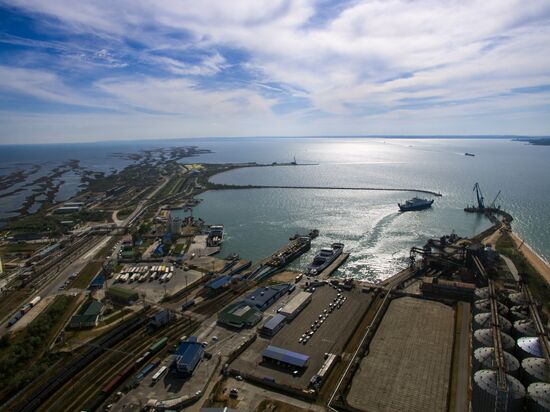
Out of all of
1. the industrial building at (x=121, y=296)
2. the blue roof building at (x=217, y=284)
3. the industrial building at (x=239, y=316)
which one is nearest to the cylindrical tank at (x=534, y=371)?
the industrial building at (x=239, y=316)

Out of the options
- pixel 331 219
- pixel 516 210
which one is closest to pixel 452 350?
pixel 331 219

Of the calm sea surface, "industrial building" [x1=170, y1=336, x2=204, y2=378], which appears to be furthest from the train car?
the calm sea surface

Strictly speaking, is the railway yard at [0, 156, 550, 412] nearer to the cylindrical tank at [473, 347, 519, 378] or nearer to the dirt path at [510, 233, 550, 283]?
the cylindrical tank at [473, 347, 519, 378]

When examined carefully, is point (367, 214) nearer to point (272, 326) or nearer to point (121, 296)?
point (272, 326)

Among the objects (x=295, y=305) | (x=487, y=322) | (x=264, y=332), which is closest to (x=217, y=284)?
(x=295, y=305)

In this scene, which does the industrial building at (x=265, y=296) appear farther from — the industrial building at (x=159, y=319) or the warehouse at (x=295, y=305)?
the industrial building at (x=159, y=319)

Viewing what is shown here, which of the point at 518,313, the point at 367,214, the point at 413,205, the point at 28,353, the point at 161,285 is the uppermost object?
the point at 413,205

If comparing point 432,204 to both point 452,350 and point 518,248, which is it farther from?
point 452,350
